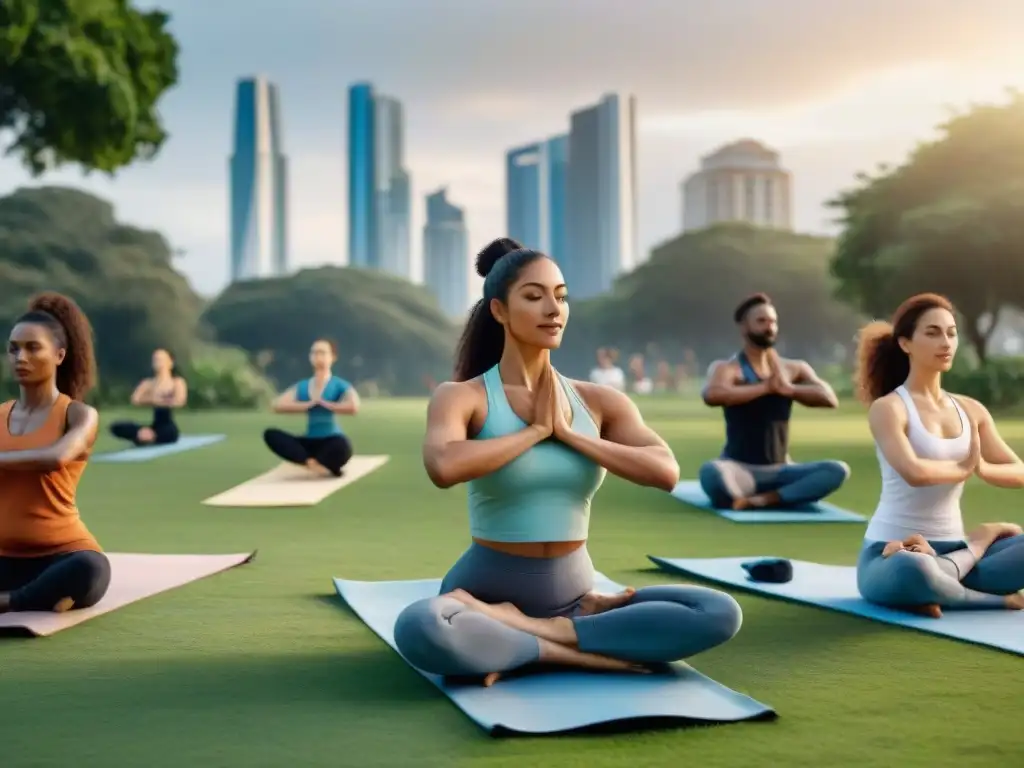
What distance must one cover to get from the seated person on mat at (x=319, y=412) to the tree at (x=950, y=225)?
16.4 m

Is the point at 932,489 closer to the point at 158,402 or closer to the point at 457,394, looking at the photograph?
the point at 457,394

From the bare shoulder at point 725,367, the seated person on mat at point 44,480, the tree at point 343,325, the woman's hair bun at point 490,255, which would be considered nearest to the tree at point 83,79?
the bare shoulder at point 725,367

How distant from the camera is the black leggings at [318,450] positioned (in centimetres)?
1113

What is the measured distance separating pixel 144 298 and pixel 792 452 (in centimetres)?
2086

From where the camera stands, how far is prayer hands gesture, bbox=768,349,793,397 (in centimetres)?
886

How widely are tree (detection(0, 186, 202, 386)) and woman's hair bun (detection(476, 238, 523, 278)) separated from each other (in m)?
27.8

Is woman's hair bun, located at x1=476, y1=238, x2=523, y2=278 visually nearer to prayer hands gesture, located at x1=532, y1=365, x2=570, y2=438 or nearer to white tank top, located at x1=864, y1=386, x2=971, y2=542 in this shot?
prayer hands gesture, located at x1=532, y1=365, x2=570, y2=438

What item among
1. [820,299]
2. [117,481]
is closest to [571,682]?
[117,481]

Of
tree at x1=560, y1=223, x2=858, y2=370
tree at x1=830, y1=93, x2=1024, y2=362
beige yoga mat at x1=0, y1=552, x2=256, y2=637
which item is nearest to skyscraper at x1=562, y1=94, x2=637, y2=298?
tree at x1=560, y1=223, x2=858, y2=370

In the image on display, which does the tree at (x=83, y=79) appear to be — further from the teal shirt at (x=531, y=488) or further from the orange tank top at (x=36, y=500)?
the teal shirt at (x=531, y=488)

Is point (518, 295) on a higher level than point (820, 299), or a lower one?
lower

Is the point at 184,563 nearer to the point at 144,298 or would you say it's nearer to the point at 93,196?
the point at 144,298

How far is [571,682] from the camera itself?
4.11m

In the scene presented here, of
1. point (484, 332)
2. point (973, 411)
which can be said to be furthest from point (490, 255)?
point (973, 411)
